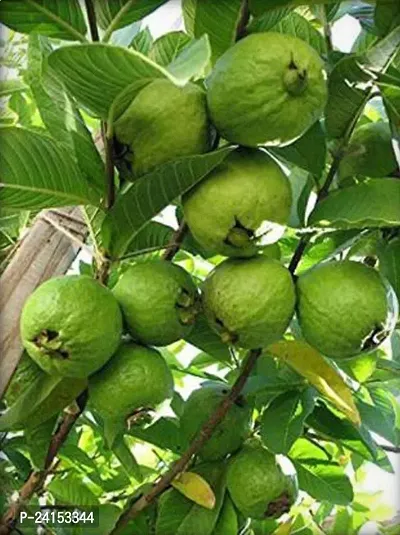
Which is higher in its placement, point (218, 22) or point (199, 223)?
point (218, 22)

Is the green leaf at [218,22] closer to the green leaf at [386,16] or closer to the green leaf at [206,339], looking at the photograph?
the green leaf at [386,16]

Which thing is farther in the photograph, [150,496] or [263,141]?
[150,496]

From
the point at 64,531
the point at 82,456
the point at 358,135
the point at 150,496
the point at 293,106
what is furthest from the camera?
the point at 82,456

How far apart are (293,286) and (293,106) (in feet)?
0.65

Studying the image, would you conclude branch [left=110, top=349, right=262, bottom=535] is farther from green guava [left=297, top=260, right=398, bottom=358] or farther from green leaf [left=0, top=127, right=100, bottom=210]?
green leaf [left=0, top=127, right=100, bottom=210]

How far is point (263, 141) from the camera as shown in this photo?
2.83ft

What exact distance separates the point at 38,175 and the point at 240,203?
0.72 ft

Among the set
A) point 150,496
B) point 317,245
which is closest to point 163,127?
point 317,245

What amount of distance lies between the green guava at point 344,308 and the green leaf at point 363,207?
56mm

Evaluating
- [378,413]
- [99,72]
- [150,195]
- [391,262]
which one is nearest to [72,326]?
[150,195]

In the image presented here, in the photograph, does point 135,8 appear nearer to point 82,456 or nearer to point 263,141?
point 263,141

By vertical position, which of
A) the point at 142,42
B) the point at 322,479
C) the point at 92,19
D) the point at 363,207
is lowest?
the point at 322,479

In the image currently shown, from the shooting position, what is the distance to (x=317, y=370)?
40.9 inches

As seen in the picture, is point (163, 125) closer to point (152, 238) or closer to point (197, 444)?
point (152, 238)
